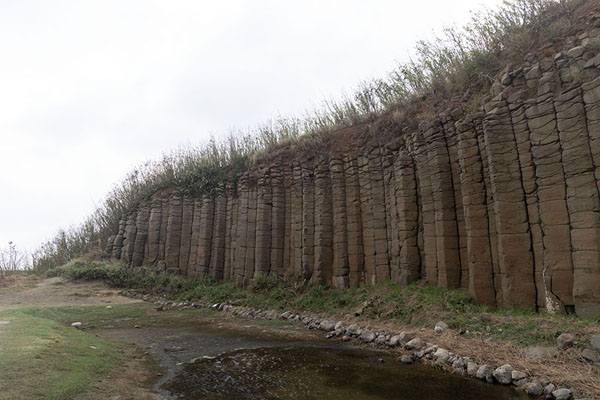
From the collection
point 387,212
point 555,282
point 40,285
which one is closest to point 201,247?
point 40,285

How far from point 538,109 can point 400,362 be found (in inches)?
278

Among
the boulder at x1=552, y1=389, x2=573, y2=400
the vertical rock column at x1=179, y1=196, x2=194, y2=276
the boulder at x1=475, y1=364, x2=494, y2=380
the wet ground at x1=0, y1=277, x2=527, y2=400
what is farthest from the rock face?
the wet ground at x1=0, y1=277, x2=527, y2=400

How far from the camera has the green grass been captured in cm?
532

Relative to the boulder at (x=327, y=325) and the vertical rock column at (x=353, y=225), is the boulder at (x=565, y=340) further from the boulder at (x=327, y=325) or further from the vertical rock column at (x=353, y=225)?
the vertical rock column at (x=353, y=225)

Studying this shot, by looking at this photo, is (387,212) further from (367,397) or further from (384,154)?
(367,397)

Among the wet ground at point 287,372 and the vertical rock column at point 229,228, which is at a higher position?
the vertical rock column at point 229,228

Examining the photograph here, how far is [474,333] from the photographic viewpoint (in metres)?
8.51

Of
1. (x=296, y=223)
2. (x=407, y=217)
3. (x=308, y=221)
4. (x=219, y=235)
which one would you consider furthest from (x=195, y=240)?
(x=407, y=217)

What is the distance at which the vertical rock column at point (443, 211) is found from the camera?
1116 centimetres

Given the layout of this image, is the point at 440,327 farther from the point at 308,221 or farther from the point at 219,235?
the point at 219,235

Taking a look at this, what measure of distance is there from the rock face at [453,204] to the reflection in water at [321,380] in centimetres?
355

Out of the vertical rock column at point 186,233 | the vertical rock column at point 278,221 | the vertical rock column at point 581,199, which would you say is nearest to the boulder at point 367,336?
the vertical rock column at point 581,199

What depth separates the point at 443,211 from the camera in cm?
1154

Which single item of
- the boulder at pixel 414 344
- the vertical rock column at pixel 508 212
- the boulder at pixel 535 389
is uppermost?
the vertical rock column at pixel 508 212
